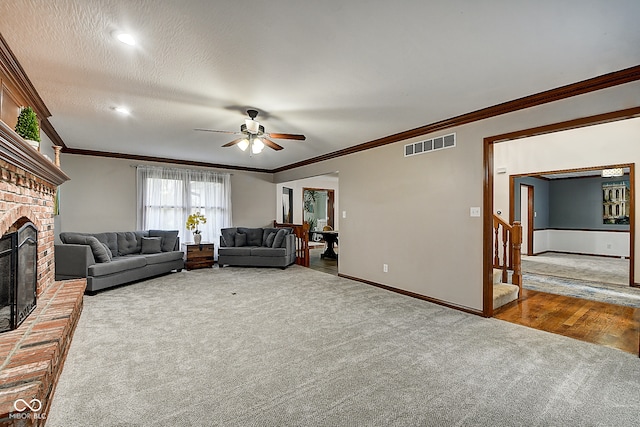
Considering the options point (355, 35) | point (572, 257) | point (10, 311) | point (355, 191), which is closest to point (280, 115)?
point (355, 35)

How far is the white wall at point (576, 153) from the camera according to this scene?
17.0 ft

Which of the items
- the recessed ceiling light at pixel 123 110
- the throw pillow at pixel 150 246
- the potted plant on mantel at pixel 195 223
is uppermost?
the recessed ceiling light at pixel 123 110

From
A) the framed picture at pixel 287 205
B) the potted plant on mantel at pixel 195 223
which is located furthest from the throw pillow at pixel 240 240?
the framed picture at pixel 287 205

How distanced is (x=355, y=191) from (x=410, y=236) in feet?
4.53

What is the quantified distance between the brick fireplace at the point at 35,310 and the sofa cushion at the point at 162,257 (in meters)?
2.01

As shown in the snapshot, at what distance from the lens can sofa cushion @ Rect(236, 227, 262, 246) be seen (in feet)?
22.9

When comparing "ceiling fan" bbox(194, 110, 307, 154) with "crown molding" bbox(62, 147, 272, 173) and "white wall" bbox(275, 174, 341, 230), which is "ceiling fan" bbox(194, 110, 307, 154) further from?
"white wall" bbox(275, 174, 341, 230)

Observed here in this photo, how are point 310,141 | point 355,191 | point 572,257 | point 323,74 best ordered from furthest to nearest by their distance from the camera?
point 572,257, point 355,191, point 310,141, point 323,74

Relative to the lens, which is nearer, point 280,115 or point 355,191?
point 280,115

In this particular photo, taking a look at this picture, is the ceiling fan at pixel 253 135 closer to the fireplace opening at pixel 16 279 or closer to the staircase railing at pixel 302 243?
the fireplace opening at pixel 16 279

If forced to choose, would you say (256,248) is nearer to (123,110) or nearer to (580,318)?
(123,110)

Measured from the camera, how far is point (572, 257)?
26.2ft

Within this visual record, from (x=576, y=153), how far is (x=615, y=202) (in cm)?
376

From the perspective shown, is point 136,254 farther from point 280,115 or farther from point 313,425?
point 313,425
